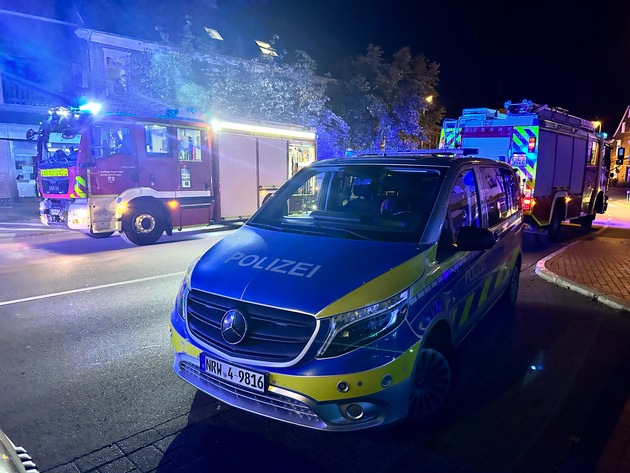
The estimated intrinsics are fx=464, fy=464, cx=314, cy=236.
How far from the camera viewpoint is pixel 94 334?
5.10m

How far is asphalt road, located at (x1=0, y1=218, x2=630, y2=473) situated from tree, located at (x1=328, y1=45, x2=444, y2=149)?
2218 cm

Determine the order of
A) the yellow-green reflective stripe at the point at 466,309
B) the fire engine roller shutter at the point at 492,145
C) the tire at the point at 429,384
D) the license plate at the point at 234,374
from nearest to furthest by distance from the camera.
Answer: the license plate at the point at 234,374, the tire at the point at 429,384, the yellow-green reflective stripe at the point at 466,309, the fire engine roller shutter at the point at 492,145

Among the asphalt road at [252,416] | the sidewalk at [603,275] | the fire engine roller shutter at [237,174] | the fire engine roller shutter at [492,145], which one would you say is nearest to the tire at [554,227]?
the sidewalk at [603,275]

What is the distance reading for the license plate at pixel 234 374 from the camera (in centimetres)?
280

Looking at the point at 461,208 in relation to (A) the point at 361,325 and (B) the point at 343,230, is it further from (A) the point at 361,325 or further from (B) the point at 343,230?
(A) the point at 361,325

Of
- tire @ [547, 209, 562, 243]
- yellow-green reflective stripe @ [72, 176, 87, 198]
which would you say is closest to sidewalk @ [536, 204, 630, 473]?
tire @ [547, 209, 562, 243]

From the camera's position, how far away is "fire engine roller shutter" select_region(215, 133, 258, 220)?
12.6 meters

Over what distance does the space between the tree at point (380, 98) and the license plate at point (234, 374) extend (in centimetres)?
2497

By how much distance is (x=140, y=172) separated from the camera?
10.6 meters

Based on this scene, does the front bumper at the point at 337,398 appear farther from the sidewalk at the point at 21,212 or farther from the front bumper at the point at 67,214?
the sidewalk at the point at 21,212

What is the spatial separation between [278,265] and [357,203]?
56.7 inches

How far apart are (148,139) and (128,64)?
36.4 ft

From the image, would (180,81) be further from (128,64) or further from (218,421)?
(218,421)

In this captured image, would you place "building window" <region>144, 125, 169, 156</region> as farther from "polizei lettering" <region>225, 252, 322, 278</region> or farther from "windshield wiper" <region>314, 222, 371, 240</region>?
"polizei lettering" <region>225, 252, 322, 278</region>
